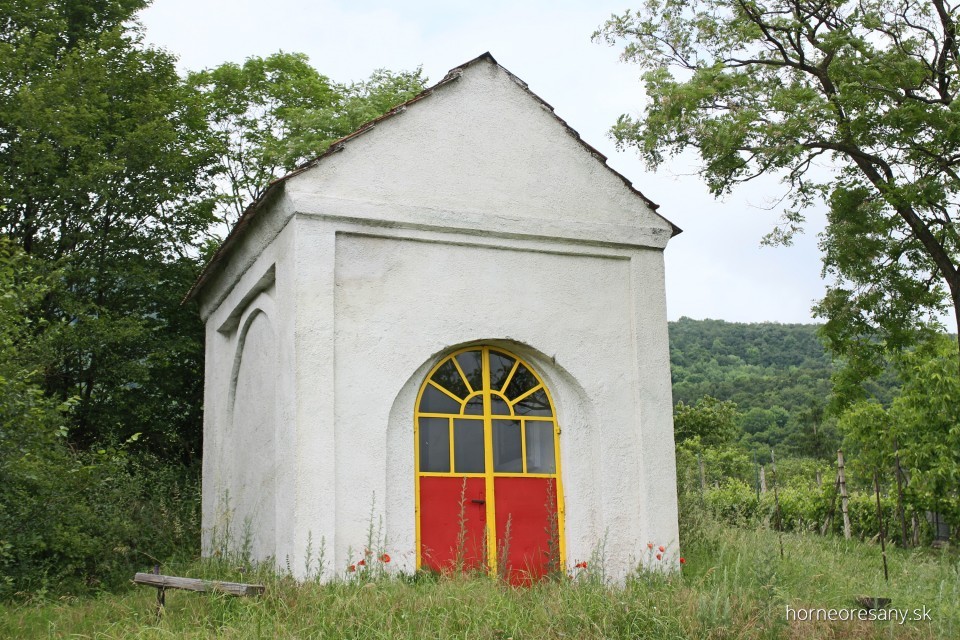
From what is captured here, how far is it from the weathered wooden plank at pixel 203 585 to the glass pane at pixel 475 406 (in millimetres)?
3128

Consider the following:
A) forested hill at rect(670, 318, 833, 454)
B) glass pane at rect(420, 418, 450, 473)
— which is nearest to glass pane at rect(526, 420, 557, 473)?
glass pane at rect(420, 418, 450, 473)

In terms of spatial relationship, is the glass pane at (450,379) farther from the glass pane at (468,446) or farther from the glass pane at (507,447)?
the glass pane at (507,447)

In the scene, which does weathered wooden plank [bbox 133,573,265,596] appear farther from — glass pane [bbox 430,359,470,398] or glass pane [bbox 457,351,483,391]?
glass pane [bbox 457,351,483,391]

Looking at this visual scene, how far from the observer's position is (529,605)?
8.06 m

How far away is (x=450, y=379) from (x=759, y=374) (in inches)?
1245

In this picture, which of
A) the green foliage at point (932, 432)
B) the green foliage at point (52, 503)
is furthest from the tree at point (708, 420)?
the green foliage at point (52, 503)

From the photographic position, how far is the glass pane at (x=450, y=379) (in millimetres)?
10141

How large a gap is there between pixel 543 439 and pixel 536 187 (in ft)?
9.28

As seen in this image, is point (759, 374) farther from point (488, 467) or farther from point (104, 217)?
point (488, 467)

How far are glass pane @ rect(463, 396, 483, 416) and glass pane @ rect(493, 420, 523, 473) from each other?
8.2 inches

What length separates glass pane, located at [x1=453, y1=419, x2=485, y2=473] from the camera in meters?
10.0

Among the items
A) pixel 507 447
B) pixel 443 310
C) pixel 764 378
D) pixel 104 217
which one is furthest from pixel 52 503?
pixel 764 378

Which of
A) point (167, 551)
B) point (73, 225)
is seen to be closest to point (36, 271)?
point (73, 225)

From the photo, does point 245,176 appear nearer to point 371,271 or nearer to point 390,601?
point 371,271
